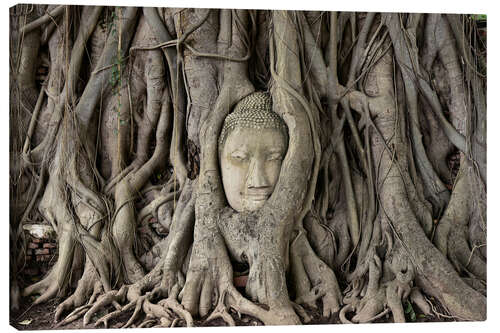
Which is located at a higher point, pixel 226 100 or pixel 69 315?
pixel 226 100

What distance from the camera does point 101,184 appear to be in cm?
464

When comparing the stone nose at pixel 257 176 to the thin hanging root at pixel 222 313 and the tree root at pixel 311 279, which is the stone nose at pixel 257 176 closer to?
the tree root at pixel 311 279

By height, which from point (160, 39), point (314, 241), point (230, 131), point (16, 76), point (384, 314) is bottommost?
point (384, 314)

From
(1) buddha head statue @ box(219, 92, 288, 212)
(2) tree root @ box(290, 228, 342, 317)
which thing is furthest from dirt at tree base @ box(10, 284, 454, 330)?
(1) buddha head statue @ box(219, 92, 288, 212)

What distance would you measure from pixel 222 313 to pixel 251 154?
3.83ft

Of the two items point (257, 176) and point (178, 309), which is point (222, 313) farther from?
point (257, 176)

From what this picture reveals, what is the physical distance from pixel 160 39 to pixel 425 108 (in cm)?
215

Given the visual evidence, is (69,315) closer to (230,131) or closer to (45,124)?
(45,124)

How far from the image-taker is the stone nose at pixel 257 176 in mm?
4496

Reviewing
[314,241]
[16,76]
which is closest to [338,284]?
[314,241]

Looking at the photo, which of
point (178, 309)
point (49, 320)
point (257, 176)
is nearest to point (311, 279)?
point (257, 176)

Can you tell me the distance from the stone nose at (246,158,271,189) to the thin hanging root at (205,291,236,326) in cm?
Answer: 81

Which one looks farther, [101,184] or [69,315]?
[101,184]

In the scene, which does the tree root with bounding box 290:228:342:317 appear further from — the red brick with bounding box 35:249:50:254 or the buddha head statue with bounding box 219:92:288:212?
the red brick with bounding box 35:249:50:254
